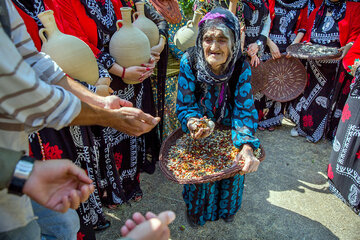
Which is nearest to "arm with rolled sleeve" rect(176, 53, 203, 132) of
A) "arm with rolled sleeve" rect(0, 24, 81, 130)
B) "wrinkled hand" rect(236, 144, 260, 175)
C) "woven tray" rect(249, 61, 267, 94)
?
"wrinkled hand" rect(236, 144, 260, 175)

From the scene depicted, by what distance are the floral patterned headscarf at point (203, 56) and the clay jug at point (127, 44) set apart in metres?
0.49

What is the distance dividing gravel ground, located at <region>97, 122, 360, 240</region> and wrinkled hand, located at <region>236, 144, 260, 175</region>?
929mm

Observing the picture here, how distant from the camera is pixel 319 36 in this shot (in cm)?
371

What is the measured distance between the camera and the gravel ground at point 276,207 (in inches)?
98.8

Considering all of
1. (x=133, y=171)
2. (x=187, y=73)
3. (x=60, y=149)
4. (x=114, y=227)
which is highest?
(x=187, y=73)

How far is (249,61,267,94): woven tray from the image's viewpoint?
354 cm

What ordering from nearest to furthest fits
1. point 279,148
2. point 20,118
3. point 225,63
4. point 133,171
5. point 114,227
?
1. point 20,118
2. point 225,63
3. point 114,227
4. point 133,171
5. point 279,148

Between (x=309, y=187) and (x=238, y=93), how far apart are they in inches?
68.7

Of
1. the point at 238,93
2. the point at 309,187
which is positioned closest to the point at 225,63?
the point at 238,93

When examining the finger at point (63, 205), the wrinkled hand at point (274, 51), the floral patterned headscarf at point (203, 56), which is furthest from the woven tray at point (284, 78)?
the finger at point (63, 205)

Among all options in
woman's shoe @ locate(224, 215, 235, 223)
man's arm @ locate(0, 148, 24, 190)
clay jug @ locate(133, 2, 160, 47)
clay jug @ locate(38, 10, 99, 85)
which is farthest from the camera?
woman's shoe @ locate(224, 215, 235, 223)

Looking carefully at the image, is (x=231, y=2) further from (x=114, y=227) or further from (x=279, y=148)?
(x=114, y=227)

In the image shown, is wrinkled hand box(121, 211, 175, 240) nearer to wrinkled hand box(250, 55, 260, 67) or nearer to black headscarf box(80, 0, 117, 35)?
black headscarf box(80, 0, 117, 35)

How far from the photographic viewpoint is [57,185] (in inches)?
39.3
